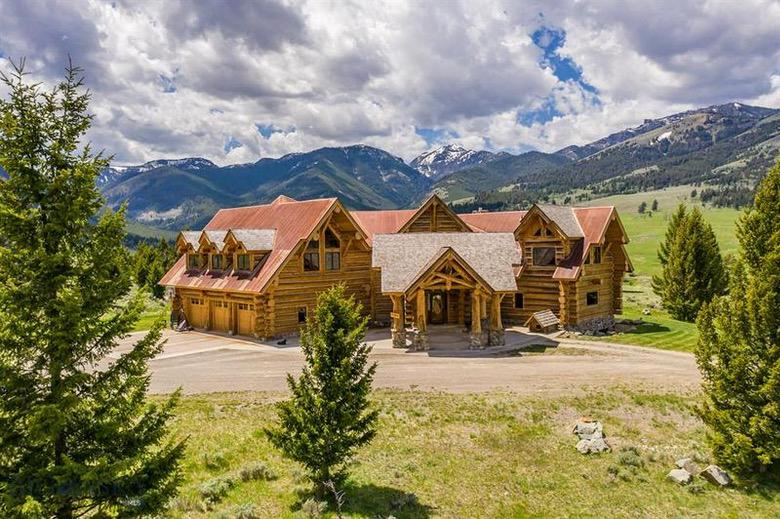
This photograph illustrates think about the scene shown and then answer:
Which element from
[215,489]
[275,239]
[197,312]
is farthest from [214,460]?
[197,312]

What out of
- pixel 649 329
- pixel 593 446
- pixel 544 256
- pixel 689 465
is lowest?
pixel 689 465

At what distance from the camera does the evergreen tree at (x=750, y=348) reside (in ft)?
52.2

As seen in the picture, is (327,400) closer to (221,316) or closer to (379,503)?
(379,503)

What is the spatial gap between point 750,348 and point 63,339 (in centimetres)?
1968

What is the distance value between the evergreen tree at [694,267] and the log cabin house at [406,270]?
15.8 feet

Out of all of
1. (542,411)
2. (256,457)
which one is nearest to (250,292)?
(256,457)

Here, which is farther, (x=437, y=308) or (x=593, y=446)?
(x=437, y=308)

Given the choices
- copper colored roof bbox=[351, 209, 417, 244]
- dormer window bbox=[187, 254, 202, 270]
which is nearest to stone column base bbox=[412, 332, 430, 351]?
copper colored roof bbox=[351, 209, 417, 244]

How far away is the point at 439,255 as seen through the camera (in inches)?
1302

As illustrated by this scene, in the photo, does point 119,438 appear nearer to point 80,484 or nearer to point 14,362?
point 80,484

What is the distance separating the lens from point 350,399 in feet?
45.3

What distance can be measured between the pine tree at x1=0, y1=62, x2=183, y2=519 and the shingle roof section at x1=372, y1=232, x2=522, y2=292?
79.1 ft

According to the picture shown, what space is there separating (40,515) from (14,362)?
2533 millimetres

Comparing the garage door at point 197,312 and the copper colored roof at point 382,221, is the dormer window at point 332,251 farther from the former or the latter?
the garage door at point 197,312
